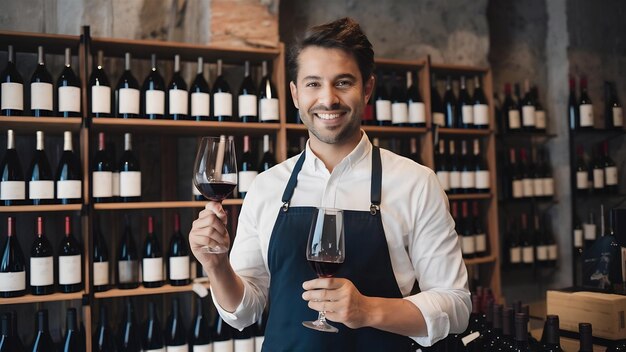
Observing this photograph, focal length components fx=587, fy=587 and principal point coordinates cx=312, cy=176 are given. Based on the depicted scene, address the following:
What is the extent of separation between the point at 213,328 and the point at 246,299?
77.6 inches

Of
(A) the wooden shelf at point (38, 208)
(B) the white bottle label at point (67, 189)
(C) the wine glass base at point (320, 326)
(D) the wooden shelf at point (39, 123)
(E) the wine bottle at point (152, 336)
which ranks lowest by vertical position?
(E) the wine bottle at point (152, 336)

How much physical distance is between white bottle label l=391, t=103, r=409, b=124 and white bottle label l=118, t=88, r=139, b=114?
152 cm

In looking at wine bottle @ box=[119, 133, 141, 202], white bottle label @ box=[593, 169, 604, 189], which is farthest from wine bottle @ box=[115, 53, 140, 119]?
white bottle label @ box=[593, 169, 604, 189]

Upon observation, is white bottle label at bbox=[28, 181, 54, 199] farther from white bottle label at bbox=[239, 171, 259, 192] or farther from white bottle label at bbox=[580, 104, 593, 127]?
white bottle label at bbox=[580, 104, 593, 127]

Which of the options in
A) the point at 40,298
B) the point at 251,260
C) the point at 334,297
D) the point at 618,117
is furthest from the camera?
the point at 618,117

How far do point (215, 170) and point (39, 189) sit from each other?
179 cm

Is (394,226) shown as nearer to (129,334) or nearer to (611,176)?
(129,334)

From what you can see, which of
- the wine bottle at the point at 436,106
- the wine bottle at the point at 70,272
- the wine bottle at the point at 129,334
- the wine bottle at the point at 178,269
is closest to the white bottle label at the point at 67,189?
the wine bottle at the point at 70,272

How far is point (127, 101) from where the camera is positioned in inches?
116

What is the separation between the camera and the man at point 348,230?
4.41 feet

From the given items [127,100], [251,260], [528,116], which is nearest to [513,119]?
[528,116]

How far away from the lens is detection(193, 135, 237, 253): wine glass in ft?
4.37

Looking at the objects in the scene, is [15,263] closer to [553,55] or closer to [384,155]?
[384,155]

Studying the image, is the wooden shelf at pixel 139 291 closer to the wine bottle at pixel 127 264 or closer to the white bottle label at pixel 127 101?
the wine bottle at pixel 127 264
